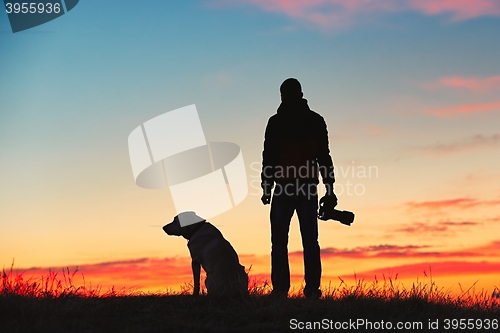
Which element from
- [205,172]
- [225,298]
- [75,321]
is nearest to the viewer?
[75,321]

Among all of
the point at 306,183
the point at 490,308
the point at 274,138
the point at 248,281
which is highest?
the point at 274,138

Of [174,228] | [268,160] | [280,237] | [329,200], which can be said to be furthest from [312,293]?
[174,228]

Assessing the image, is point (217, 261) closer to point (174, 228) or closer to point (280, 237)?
point (280, 237)

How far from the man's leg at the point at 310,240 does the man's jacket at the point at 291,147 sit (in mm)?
324

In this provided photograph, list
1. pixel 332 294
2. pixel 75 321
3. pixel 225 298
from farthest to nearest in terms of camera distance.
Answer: pixel 332 294 < pixel 225 298 < pixel 75 321

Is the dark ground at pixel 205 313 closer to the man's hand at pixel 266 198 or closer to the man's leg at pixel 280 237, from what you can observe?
the man's leg at pixel 280 237

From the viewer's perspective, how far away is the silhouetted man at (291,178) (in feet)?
28.4

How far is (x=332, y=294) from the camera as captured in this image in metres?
8.85

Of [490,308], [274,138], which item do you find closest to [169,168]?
[274,138]

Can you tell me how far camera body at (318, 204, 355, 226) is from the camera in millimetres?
8938

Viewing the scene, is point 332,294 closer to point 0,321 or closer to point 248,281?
point 248,281

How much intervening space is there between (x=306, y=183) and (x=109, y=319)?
3313 mm

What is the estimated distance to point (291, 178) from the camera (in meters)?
8.65

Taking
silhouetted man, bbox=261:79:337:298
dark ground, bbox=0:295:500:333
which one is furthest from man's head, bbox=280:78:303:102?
dark ground, bbox=0:295:500:333
